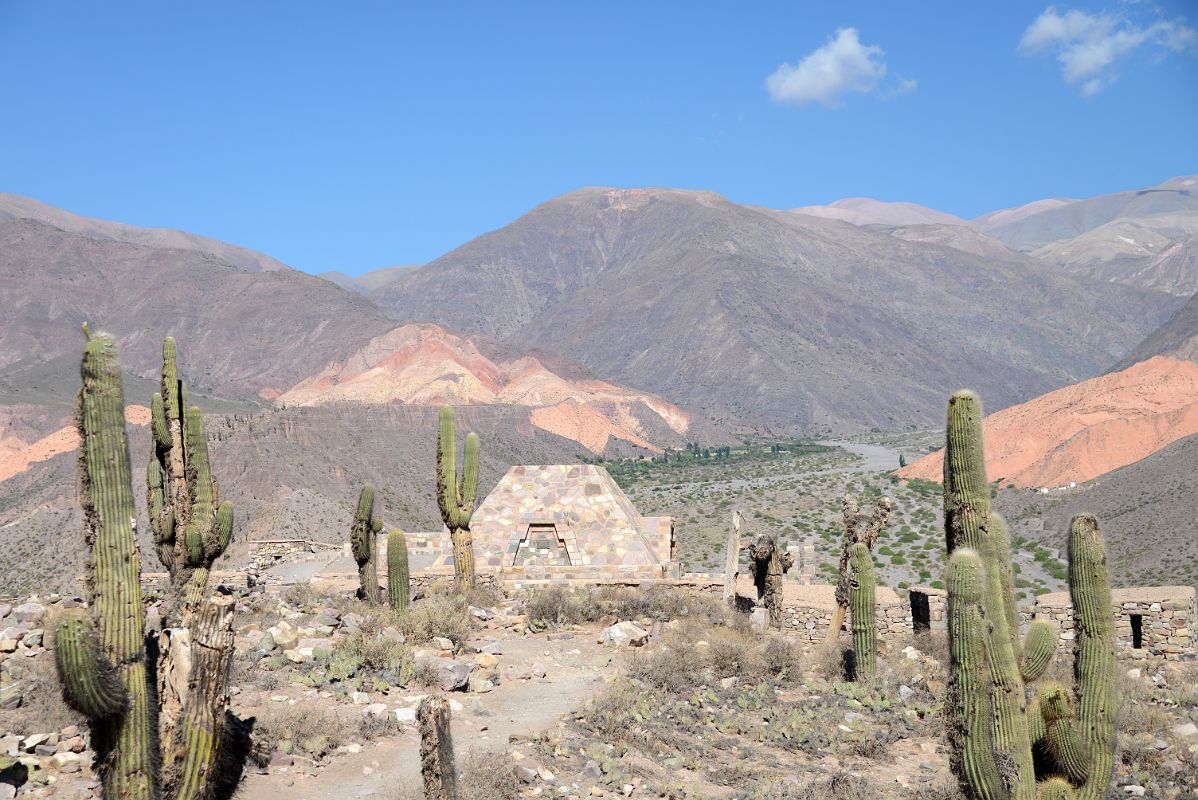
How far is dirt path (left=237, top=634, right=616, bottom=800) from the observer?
9234 millimetres

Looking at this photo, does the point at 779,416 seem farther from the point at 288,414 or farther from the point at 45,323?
the point at 45,323

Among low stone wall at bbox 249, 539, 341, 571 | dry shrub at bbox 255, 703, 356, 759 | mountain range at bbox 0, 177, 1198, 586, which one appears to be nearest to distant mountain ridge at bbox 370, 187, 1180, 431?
mountain range at bbox 0, 177, 1198, 586

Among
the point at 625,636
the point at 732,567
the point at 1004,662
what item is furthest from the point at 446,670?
the point at 1004,662

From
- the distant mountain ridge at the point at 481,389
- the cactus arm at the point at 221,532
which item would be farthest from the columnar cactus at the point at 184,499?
the distant mountain ridge at the point at 481,389

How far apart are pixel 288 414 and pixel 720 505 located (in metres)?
22.8

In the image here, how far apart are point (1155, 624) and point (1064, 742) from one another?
8718 mm

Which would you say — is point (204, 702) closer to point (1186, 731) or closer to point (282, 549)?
point (1186, 731)

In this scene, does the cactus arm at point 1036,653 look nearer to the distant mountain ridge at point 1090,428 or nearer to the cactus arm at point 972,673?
the cactus arm at point 972,673

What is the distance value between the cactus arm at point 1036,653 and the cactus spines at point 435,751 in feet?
14.2

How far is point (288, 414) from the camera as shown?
54.1 meters

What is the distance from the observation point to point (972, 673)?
281 inches

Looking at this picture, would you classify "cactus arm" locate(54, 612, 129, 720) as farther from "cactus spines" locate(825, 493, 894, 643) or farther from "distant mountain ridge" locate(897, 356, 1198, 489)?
"distant mountain ridge" locate(897, 356, 1198, 489)

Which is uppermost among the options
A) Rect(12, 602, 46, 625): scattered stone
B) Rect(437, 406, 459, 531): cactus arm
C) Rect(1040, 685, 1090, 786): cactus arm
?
Rect(437, 406, 459, 531): cactus arm

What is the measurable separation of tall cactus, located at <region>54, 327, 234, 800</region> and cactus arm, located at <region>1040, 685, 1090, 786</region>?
6.19 m
